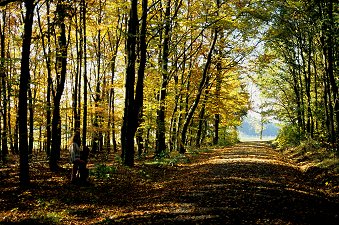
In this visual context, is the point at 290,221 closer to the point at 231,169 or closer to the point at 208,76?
the point at 231,169

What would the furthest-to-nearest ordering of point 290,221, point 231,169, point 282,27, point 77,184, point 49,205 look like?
1. point 282,27
2. point 231,169
3. point 77,184
4. point 49,205
5. point 290,221

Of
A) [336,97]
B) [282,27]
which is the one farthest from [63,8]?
[282,27]

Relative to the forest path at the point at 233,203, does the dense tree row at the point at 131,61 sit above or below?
above

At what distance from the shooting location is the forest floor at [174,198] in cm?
780

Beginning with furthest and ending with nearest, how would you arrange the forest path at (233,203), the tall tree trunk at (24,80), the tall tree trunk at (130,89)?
the tall tree trunk at (130,89) → the tall tree trunk at (24,80) → the forest path at (233,203)

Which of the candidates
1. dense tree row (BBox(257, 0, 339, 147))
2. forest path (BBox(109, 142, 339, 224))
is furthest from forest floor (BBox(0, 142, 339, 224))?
dense tree row (BBox(257, 0, 339, 147))

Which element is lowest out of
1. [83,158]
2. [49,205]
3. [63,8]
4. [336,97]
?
[49,205]

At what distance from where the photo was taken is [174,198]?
10.1 meters

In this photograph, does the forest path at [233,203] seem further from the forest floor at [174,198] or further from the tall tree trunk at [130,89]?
the tall tree trunk at [130,89]

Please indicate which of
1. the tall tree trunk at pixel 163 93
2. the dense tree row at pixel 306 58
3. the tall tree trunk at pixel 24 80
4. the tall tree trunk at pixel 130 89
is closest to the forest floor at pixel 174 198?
the tall tree trunk at pixel 130 89

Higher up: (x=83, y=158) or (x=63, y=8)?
(x=63, y=8)

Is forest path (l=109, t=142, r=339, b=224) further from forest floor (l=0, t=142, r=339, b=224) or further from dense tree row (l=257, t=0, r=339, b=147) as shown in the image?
dense tree row (l=257, t=0, r=339, b=147)

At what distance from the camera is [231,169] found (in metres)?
15.3

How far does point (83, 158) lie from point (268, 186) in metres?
6.88
